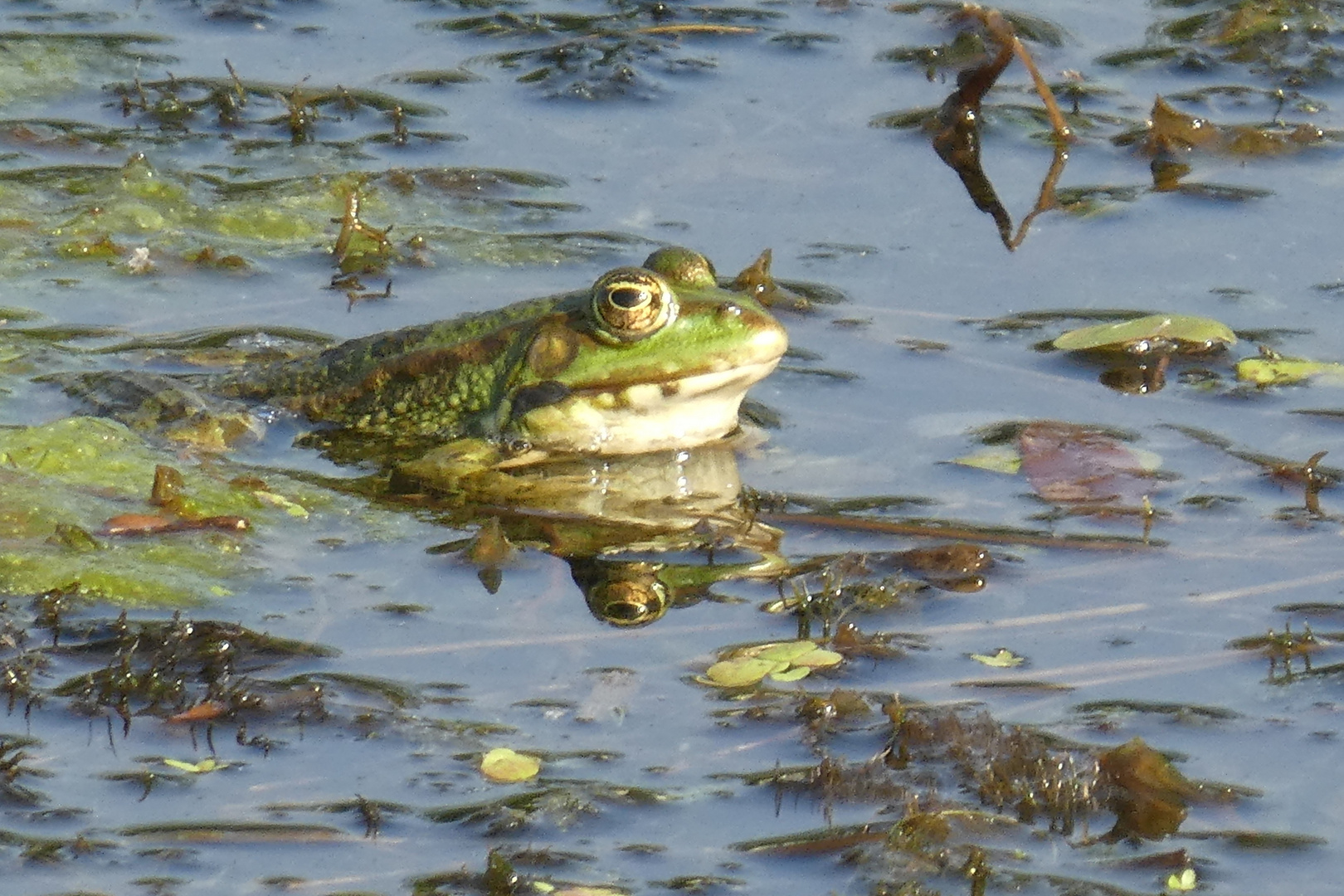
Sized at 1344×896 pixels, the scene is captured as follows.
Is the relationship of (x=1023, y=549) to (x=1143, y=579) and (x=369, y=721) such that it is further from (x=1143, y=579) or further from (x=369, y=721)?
(x=369, y=721)

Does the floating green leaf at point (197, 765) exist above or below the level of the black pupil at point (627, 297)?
below

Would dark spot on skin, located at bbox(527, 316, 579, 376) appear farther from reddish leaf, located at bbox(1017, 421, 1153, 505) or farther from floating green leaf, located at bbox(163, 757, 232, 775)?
floating green leaf, located at bbox(163, 757, 232, 775)

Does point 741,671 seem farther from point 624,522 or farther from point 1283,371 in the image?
point 1283,371

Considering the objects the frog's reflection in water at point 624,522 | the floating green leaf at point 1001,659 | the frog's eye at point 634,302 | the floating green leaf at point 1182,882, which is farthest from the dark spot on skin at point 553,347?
the floating green leaf at point 1182,882

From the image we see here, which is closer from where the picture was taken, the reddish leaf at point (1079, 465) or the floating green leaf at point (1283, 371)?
the reddish leaf at point (1079, 465)

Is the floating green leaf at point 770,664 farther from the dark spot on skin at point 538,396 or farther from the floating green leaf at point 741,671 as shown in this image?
the dark spot on skin at point 538,396

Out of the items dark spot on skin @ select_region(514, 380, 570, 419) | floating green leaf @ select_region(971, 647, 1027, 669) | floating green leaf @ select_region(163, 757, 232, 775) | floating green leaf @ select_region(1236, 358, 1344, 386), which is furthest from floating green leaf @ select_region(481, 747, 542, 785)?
floating green leaf @ select_region(1236, 358, 1344, 386)

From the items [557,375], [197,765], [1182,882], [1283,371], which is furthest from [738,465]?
[1182,882]
